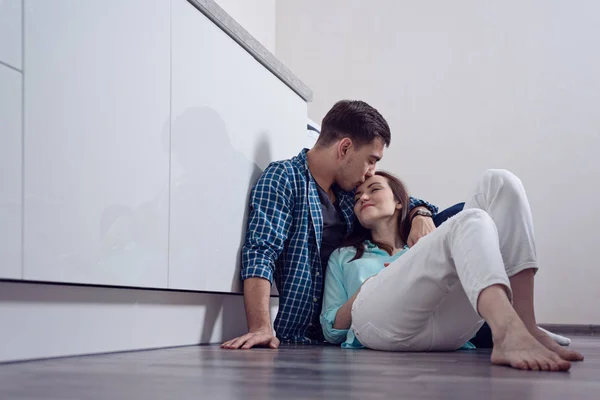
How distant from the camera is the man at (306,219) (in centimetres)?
225

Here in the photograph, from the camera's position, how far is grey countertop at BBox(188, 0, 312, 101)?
6.98ft

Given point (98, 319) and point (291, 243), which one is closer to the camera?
point (98, 319)

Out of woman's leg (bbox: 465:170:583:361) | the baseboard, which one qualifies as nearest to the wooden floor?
woman's leg (bbox: 465:170:583:361)

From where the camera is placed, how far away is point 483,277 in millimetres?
1424

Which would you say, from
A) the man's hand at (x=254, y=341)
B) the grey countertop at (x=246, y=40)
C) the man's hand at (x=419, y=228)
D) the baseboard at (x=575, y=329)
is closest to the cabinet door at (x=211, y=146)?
the grey countertop at (x=246, y=40)

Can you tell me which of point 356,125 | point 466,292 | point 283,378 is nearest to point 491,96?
point 356,125

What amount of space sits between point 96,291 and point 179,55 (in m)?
0.68

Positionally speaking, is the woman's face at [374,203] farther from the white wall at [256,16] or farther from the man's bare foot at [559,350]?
the white wall at [256,16]

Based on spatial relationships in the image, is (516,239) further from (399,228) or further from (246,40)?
(246,40)

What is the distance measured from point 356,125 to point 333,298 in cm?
60

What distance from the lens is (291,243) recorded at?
2.35m

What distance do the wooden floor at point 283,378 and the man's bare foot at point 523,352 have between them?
0.08 feet

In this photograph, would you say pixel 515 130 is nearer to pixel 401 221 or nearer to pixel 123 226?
pixel 401 221

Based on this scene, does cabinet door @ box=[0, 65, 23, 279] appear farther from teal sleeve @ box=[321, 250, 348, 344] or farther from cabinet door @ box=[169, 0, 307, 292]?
teal sleeve @ box=[321, 250, 348, 344]
